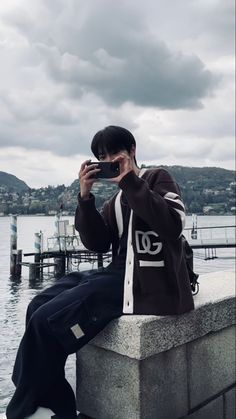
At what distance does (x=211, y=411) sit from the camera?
284cm

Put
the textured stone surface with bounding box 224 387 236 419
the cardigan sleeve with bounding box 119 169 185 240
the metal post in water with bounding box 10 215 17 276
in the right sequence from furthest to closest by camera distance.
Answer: the metal post in water with bounding box 10 215 17 276, the textured stone surface with bounding box 224 387 236 419, the cardigan sleeve with bounding box 119 169 185 240

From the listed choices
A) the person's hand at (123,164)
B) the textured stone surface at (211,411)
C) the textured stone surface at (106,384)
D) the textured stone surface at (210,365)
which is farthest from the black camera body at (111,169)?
the textured stone surface at (211,411)

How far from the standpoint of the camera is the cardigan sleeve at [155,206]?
2.12 m

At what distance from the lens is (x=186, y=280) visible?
248 centimetres

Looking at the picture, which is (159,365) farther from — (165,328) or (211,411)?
(211,411)

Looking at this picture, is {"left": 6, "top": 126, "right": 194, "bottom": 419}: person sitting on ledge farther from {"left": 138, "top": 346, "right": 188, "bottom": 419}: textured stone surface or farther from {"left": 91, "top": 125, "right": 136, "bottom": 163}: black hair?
{"left": 138, "top": 346, "right": 188, "bottom": 419}: textured stone surface

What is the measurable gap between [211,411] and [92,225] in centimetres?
142

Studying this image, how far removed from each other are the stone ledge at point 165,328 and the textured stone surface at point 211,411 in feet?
1.53

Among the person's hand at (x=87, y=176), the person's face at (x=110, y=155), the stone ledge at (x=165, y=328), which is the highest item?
the person's face at (x=110, y=155)

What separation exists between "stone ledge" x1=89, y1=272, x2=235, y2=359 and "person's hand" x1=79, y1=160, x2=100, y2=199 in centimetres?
71

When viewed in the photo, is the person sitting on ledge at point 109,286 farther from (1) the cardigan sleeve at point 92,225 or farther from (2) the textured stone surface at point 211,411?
(2) the textured stone surface at point 211,411

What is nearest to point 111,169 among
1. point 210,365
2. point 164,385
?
point 164,385

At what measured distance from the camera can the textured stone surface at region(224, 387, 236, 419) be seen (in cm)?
299

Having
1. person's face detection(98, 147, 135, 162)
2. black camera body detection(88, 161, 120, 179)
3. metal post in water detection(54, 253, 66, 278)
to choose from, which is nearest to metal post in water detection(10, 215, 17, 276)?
metal post in water detection(54, 253, 66, 278)
